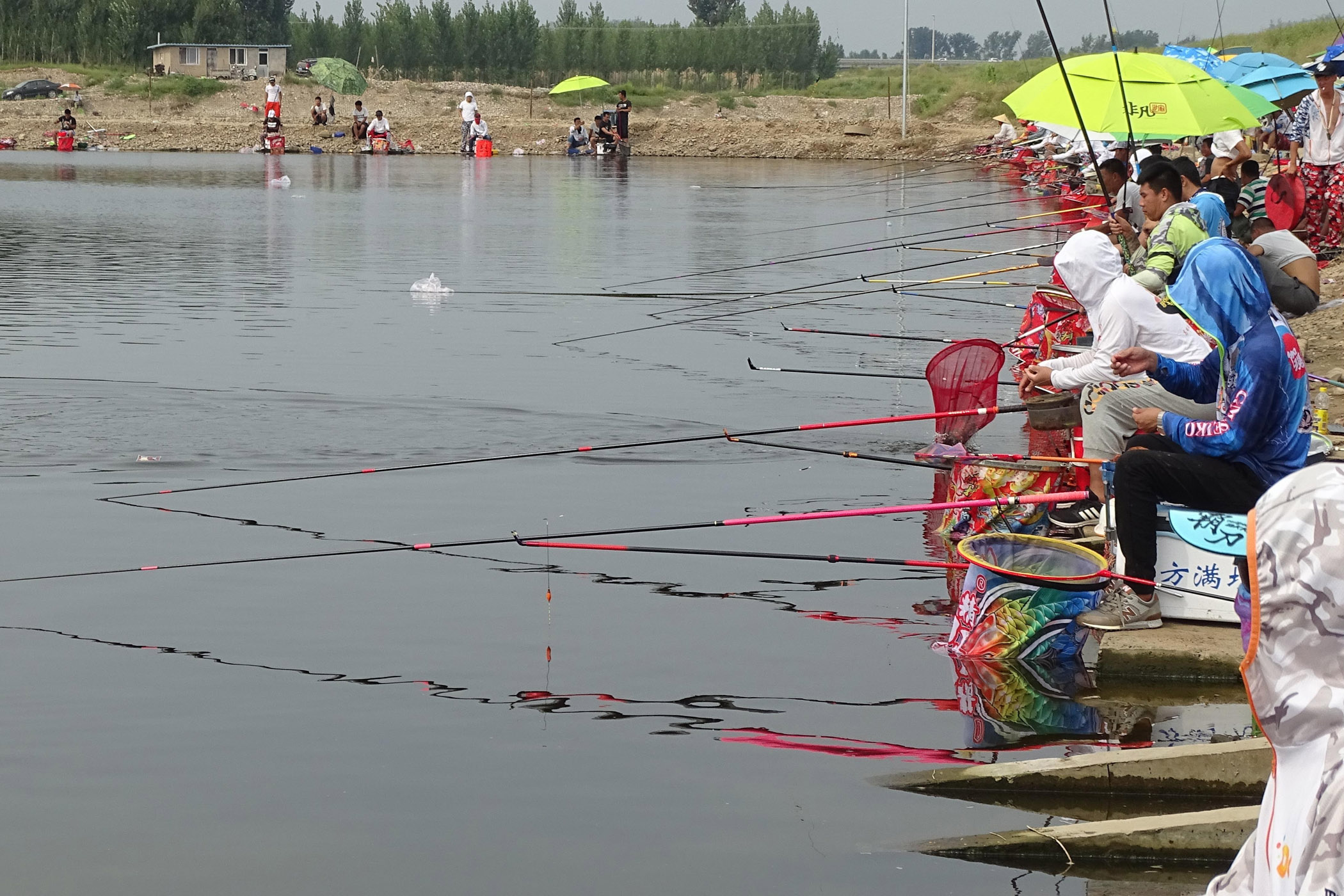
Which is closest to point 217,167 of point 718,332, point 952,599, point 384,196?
point 384,196

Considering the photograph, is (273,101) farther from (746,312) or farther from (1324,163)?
(1324,163)

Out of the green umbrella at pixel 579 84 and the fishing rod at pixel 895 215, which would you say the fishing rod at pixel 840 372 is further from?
the green umbrella at pixel 579 84

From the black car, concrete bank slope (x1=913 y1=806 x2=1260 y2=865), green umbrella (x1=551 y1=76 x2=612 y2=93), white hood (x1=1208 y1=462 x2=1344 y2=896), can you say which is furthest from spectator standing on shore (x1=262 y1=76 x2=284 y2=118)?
white hood (x1=1208 y1=462 x2=1344 y2=896)

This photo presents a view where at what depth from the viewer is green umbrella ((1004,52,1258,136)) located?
10930 millimetres

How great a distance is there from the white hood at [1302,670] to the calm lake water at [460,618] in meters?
1.81

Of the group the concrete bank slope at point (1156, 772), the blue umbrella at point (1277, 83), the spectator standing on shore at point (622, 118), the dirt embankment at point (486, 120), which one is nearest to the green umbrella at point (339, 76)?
the dirt embankment at point (486, 120)

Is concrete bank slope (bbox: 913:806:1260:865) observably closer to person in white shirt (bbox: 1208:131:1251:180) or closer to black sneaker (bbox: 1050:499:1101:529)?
black sneaker (bbox: 1050:499:1101:529)

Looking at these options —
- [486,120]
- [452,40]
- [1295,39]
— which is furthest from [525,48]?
[1295,39]

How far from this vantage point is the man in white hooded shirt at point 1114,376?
6163mm

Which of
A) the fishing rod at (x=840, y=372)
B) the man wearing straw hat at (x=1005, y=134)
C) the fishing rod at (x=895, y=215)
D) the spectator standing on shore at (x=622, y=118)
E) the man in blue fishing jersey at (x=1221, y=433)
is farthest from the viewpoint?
the spectator standing on shore at (x=622, y=118)

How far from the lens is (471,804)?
456 cm

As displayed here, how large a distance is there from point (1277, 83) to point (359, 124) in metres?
32.3

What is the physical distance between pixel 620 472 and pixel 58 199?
20353 millimetres

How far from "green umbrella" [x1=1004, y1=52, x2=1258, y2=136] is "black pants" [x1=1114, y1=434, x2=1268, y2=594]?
19.9 ft
